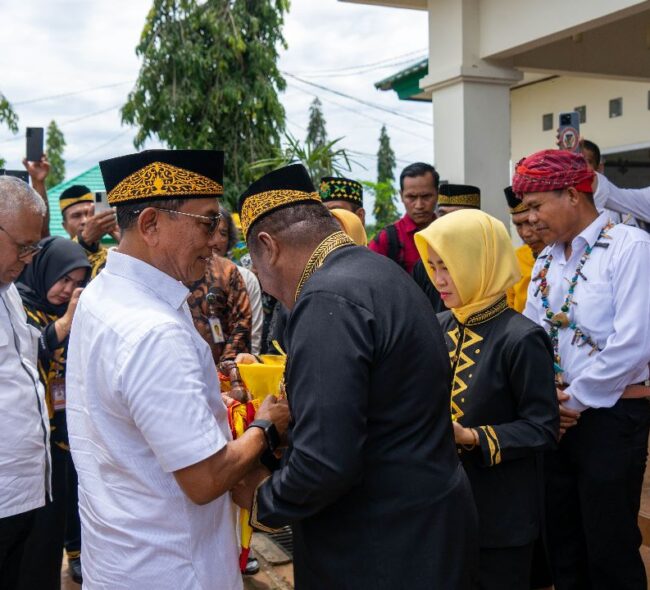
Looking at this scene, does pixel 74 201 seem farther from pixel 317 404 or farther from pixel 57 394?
pixel 317 404

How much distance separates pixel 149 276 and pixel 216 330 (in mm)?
2248

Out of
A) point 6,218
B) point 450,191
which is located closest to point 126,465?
point 6,218

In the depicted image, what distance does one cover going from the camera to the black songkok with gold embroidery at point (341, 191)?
5.32 metres

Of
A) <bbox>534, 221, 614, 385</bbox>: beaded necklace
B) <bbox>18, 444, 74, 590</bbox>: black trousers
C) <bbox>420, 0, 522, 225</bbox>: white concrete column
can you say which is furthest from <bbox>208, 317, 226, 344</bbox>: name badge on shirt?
<bbox>420, 0, 522, 225</bbox>: white concrete column

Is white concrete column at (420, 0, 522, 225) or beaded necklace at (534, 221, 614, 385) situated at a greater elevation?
white concrete column at (420, 0, 522, 225)

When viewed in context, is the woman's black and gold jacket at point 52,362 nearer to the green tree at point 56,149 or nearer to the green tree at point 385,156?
the green tree at point 56,149

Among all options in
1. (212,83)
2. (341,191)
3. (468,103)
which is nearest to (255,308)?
(341,191)

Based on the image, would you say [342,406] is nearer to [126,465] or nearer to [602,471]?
[126,465]

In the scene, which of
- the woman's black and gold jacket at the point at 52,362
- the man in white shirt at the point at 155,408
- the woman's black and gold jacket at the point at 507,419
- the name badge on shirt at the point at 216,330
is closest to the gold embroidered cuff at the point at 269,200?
the man in white shirt at the point at 155,408

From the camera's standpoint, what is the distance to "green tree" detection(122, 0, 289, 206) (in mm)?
15289

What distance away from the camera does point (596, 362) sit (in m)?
3.05

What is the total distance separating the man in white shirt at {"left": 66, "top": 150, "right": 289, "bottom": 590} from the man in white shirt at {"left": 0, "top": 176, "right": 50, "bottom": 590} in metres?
0.82

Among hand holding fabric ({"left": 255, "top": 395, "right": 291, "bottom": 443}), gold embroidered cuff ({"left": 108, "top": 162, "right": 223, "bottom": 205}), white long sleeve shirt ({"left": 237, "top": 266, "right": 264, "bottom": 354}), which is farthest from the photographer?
white long sleeve shirt ({"left": 237, "top": 266, "right": 264, "bottom": 354})

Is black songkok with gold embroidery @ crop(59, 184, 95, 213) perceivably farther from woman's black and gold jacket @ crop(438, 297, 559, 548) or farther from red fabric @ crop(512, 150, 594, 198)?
woman's black and gold jacket @ crop(438, 297, 559, 548)
